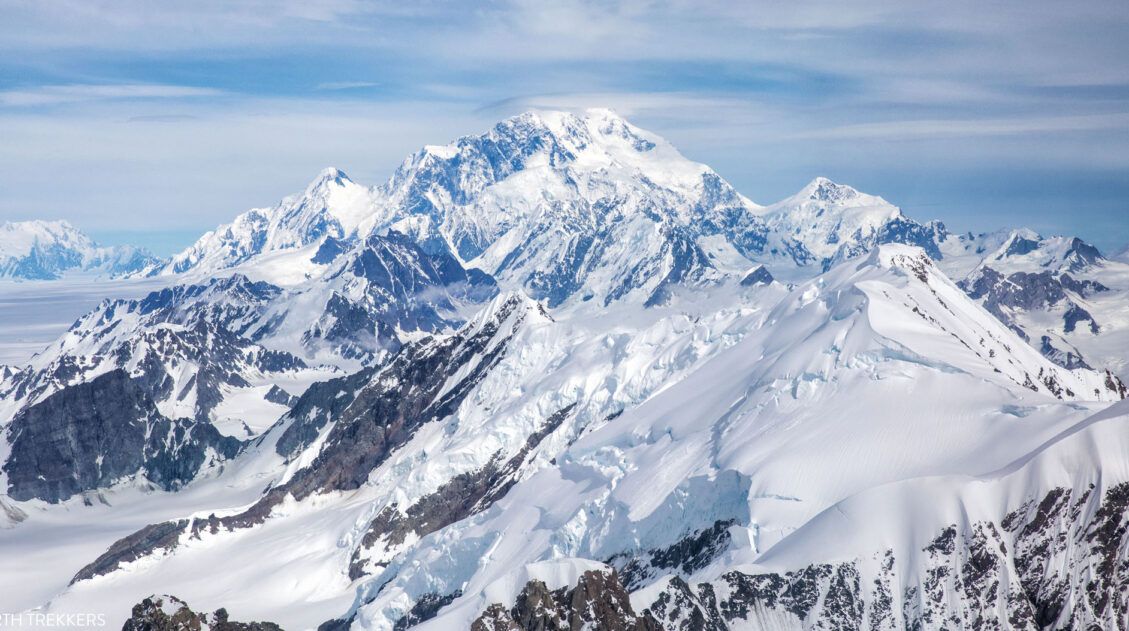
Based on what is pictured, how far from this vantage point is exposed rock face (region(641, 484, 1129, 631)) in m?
112

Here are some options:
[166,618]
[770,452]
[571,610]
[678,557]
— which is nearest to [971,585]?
[571,610]

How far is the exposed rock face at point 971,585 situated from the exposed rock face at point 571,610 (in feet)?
22.3

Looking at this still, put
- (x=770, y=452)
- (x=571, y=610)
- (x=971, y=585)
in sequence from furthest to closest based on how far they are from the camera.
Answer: (x=770, y=452) → (x=971, y=585) → (x=571, y=610)

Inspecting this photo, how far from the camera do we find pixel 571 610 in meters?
106

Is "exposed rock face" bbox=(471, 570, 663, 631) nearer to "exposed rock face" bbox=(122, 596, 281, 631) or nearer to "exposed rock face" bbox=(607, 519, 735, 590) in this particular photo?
"exposed rock face" bbox=(122, 596, 281, 631)

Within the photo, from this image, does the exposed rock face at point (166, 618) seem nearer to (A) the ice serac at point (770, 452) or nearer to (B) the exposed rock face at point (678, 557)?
(A) the ice serac at point (770, 452)

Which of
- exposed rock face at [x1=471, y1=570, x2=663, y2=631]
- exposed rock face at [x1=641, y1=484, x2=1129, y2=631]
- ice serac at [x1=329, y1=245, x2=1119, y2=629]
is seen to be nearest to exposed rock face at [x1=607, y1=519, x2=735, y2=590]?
ice serac at [x1=329, y1=245, x2=1119, y2=629]

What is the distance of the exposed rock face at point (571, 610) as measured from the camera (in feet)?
Answer: 347

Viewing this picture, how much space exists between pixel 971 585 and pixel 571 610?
1546 inches

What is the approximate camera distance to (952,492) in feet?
395

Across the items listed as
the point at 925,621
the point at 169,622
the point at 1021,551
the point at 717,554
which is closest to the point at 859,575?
the point at 925,621

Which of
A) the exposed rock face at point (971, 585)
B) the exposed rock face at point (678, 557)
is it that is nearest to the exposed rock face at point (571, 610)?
the exposed rock face at point (971, 585)

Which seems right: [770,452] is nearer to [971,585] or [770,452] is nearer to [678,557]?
[678,557]

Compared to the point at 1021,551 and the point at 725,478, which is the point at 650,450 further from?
the point at 1021,551
